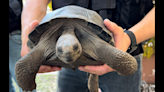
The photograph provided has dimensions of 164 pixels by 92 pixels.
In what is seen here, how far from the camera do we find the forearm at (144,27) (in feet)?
3.37

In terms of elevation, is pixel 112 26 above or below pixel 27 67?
above

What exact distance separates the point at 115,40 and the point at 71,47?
0.39 meters

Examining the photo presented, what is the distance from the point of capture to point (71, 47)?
66cm

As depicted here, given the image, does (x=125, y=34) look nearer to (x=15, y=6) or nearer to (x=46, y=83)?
(x=15, y=6)

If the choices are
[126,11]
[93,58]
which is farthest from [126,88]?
[126,11]

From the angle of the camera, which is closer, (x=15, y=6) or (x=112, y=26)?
(x=112, y=26)

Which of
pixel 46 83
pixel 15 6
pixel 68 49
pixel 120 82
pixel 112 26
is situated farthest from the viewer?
pixel 46 83

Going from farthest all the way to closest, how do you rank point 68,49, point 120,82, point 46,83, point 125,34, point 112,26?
point 46,83 → point 120,82 → point 125,34 → point 112,26 → point 68,49

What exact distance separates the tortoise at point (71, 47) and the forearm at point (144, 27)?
0.33 metres

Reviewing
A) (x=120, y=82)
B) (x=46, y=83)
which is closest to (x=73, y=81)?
(x=120, y=82)

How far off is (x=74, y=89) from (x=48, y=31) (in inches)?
25.7

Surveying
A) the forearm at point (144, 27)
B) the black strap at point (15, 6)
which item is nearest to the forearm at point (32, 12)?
the black strap at point (15, 6)

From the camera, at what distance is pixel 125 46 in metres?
0.92

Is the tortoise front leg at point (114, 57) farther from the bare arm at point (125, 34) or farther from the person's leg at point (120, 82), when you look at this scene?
the person's leg at point (120, 82)
